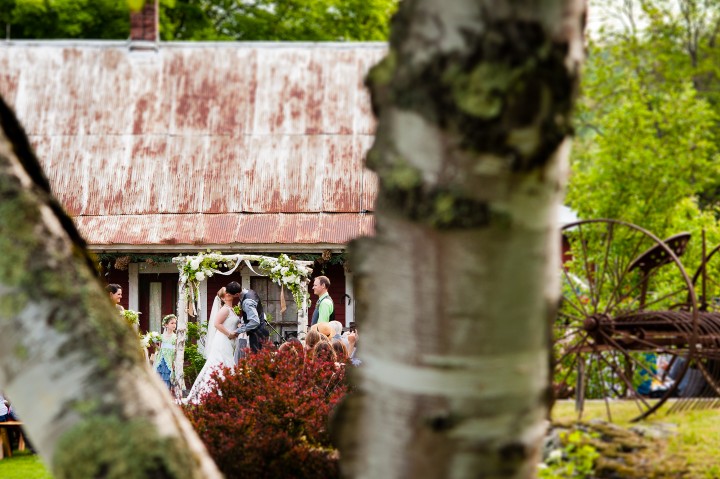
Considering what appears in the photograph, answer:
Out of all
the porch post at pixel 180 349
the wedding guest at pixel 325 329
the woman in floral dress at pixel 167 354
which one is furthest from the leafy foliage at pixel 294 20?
the wedding guest at pixel 325 329

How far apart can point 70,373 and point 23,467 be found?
9318mm

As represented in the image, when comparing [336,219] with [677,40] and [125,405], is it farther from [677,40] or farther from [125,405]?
[125,405]

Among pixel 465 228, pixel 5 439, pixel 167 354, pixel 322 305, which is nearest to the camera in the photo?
pixel 465 228

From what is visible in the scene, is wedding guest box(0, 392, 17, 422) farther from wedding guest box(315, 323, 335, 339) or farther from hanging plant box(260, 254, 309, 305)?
hanging plant box(260, 254, 309, 305)

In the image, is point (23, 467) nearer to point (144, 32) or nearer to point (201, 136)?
point (201, 136)

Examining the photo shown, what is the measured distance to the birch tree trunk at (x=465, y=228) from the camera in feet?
5.63

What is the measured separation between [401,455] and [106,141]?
67.4 feet

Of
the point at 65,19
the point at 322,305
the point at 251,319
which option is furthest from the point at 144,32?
the point at 251,319

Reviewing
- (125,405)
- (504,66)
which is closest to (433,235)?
(504,66)

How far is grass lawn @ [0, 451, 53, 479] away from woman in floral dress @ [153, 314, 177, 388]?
2601 mm

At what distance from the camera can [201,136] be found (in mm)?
21516

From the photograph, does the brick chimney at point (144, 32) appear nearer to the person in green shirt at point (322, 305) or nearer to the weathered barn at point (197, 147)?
the weathered barn at point (197, 147)

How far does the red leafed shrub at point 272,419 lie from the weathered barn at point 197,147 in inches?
445

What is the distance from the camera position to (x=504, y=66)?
5.61 ft
